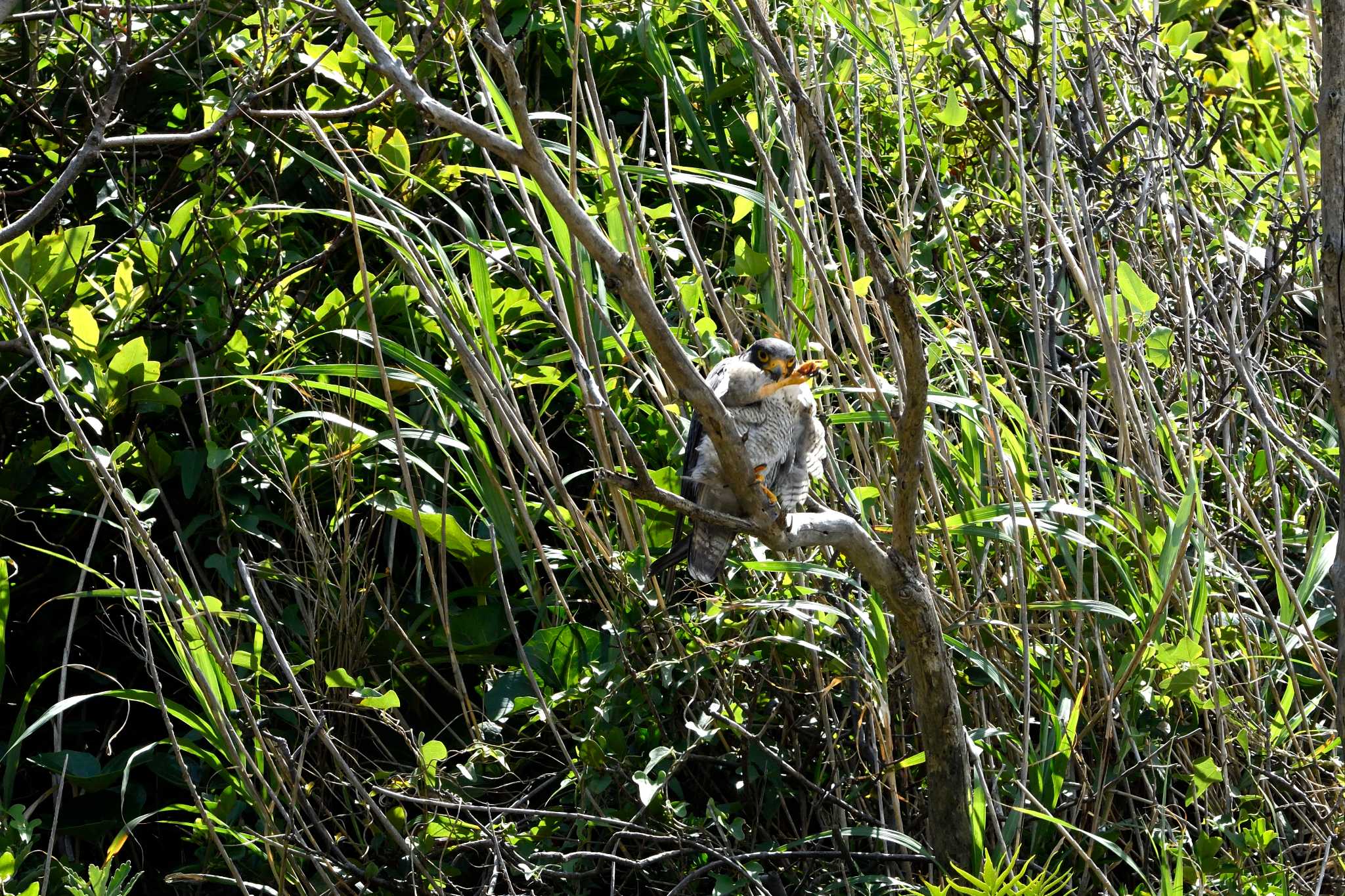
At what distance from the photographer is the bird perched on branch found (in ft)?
7.13

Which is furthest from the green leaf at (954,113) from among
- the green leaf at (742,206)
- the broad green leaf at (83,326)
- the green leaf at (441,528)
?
the broad green leaf at (83,326)

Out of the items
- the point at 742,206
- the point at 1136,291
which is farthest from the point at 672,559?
the point at 1136,291

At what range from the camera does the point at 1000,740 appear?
221cm

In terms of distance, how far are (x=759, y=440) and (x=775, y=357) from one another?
183 millimetres

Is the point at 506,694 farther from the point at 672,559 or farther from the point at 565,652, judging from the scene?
the point at 672,559

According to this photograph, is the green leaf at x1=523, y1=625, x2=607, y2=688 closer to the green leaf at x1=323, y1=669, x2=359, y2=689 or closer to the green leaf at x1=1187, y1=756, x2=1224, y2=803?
the green leaf at x1=323, y1=669, x2=359, y2=689

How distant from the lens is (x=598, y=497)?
2.47 metres

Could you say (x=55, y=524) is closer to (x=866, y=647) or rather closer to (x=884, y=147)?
(x=866, y=647)

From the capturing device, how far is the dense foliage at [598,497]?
2080mm

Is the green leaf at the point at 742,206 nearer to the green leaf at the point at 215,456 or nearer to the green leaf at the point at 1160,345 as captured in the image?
the green leaf at the point at 1160,345

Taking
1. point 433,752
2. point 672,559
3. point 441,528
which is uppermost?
point 672,559

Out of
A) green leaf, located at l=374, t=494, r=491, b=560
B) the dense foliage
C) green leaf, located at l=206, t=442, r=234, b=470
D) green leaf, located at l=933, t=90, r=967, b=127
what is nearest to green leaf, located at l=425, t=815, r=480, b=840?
the dense foliage

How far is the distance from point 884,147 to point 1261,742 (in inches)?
61.4

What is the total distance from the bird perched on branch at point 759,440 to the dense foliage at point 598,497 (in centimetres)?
8
